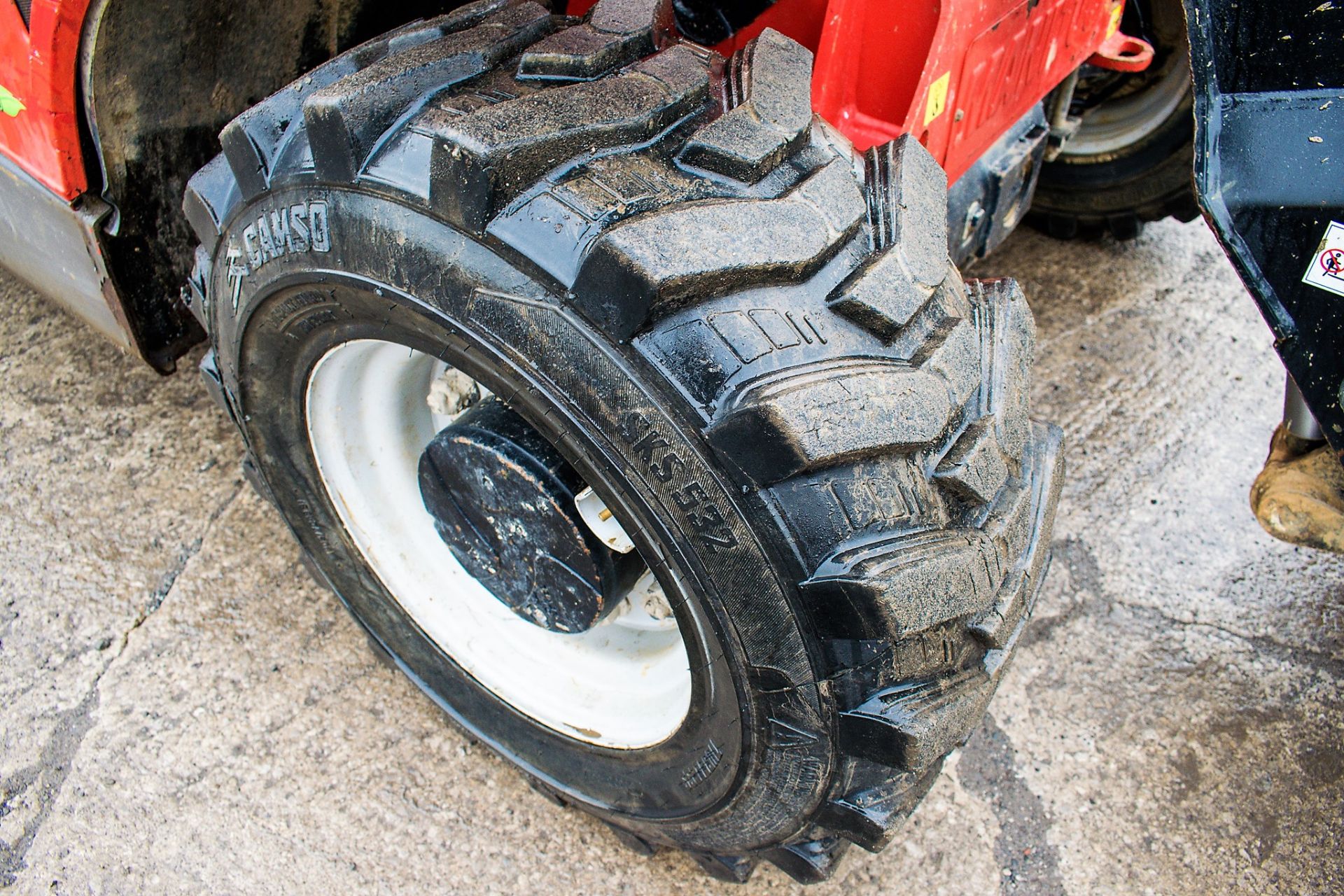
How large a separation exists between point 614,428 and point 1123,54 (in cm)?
172

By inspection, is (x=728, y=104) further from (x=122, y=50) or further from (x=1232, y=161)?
(x=122, y=50)

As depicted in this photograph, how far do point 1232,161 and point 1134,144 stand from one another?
71.7 inches

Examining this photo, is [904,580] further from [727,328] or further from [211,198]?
[211,198]

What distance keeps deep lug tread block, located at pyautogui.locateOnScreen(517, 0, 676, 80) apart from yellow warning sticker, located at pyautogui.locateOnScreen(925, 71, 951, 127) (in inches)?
18.0

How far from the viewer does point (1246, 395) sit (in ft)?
9.32

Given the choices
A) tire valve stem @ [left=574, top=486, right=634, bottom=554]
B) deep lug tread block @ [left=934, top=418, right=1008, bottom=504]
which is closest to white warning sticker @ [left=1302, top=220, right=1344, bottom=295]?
deep lug tread block @ [left=934, top=418, right=1008, bottom=504]

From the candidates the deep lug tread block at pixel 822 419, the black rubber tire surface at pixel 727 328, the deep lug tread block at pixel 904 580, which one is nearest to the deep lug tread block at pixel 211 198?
the black rubber tire surface at pixel 727 328

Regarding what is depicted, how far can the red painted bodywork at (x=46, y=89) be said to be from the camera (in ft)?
4.92

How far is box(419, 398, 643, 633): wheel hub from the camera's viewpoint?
1.55 meters

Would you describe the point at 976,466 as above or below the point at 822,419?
below

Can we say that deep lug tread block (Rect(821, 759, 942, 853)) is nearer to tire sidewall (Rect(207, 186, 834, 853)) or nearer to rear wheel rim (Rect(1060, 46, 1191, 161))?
tire sidewall (Rect(207, 186, 834, 853))

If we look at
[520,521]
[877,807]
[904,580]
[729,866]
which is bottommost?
[729,866]

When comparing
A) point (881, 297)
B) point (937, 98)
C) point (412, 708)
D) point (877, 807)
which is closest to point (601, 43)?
point (881, 297)

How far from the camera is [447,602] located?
6.49 feet
